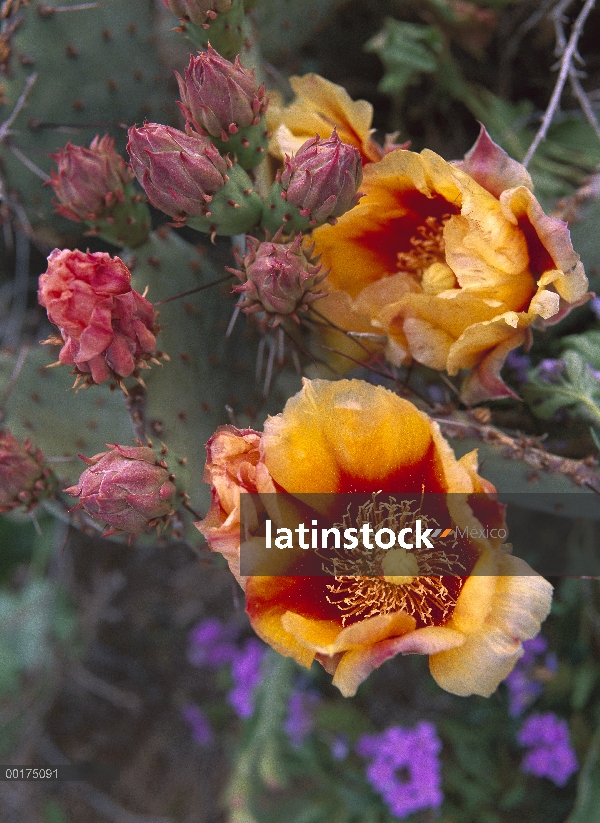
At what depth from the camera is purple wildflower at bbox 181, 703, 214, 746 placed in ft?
5.68

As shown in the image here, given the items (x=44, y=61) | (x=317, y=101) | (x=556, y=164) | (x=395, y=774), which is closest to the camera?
(x=317, y=101)

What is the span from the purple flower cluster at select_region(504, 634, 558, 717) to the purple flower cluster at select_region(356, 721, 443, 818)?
154 millimetres

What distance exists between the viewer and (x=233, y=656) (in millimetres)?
1624

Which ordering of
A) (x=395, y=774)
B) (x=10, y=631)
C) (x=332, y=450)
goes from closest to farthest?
1. (x=332, y=450)
2. (x=395, y=774)
3. (x=10, y=631)

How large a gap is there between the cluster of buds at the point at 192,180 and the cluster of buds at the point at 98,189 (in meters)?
0.10

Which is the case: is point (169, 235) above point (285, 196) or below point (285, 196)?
below

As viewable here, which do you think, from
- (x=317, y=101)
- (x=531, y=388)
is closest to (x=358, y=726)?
(x=531, y=388)

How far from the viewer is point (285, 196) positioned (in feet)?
2.23

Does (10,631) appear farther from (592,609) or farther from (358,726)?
(592,609)

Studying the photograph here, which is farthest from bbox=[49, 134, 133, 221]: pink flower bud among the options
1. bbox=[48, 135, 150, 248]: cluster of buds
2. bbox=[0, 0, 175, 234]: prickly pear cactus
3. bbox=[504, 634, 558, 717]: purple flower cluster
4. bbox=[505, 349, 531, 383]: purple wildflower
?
bbox=[504, 634, 558, 717]: purple flower cluster

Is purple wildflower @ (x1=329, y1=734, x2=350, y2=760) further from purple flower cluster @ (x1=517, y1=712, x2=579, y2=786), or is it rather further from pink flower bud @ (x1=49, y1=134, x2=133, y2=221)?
pink flower bud @ (x1=49, y1=134, x2=133, y2=221)

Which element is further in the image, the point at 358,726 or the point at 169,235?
the point at 358,726

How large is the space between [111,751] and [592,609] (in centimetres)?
131

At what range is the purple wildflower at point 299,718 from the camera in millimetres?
1364
